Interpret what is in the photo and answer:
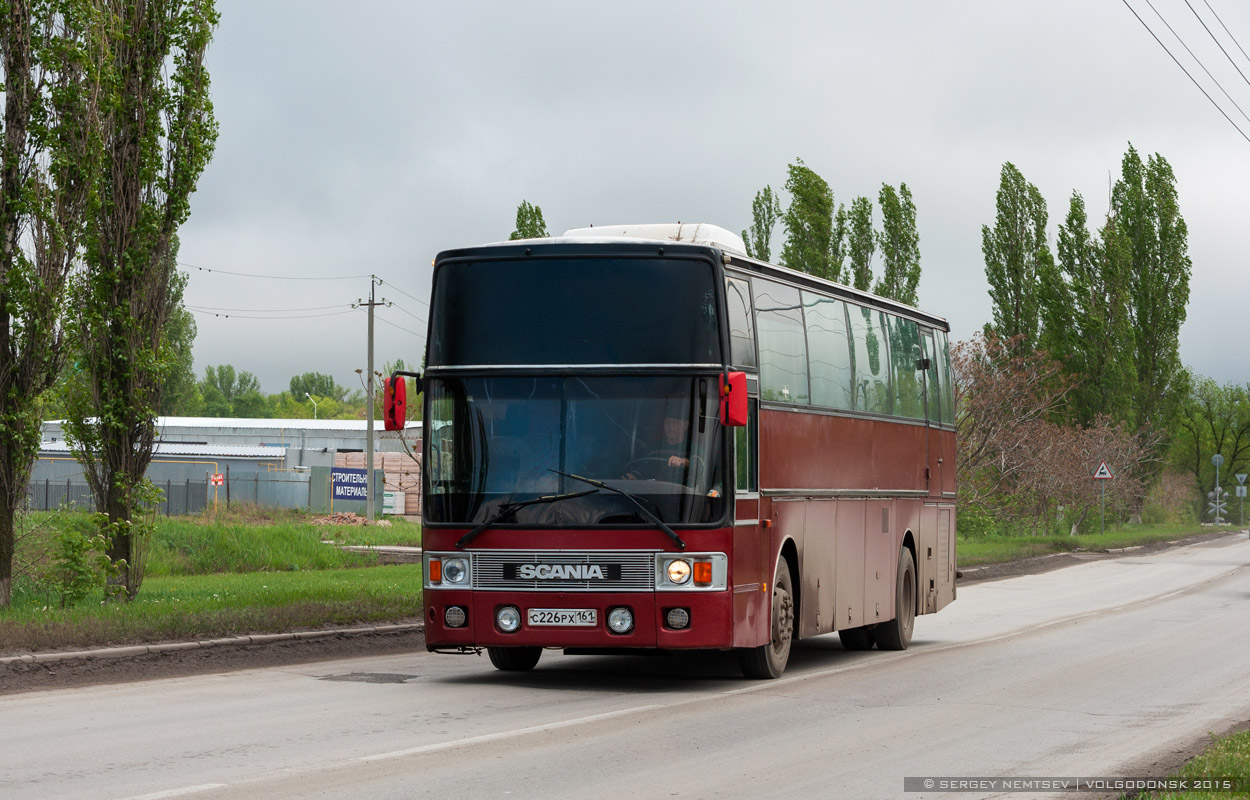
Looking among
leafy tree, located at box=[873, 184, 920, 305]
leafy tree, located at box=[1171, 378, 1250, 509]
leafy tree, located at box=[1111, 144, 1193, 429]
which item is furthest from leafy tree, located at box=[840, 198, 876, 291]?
leafy tree, located at box=[1171, 378, 1250, 509]

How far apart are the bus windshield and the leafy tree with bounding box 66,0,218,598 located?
24.0ft

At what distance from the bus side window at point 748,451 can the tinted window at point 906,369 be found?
4.73 m

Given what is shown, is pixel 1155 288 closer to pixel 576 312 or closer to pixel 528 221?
pixel 528 221

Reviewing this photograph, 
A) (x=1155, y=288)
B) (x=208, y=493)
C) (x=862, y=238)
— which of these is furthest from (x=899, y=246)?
(x=208, y=493)

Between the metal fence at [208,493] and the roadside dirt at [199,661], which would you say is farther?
the metal fence at [208,493]

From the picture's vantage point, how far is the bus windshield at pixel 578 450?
42.2 feet

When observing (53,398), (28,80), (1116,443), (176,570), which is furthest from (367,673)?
(1116,443)

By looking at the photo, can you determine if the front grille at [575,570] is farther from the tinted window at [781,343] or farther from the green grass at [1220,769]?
the green grass at [1220,769]

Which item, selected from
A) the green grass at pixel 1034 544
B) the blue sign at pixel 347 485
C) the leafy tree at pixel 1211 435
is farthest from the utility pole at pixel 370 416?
the leafy tree at pixel 1211 435

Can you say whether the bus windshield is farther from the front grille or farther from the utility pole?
the utility pole

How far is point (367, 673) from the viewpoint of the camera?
48.3 ft

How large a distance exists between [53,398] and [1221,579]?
83.7 feet

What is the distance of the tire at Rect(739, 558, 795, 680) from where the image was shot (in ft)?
46.1

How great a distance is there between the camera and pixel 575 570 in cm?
1285
